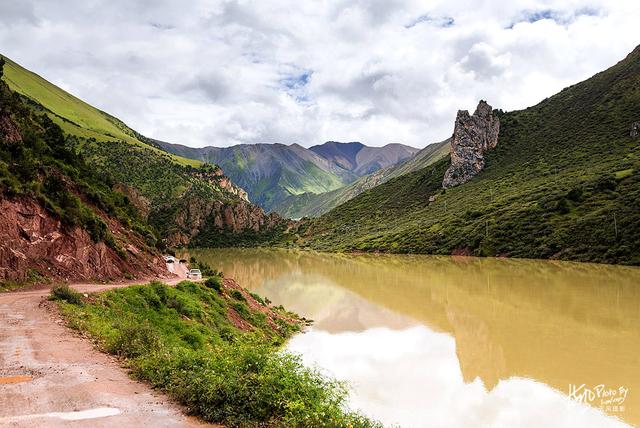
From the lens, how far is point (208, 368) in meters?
11.2

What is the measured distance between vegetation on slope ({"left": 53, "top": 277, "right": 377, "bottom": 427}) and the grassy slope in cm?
7234

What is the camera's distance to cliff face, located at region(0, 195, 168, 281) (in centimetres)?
2436

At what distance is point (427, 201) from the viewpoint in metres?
176

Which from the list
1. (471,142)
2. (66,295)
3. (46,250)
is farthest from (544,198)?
(66,295)

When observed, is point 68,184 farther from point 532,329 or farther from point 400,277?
point 400,277

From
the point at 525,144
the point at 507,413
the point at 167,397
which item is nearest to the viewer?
the point at 167,397

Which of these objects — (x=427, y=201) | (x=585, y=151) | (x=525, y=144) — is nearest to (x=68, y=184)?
(x=585, y=151)

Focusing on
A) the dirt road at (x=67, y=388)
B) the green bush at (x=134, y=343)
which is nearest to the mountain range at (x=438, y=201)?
the dirt road at (x=67, y=388)

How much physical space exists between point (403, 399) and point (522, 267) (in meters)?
57.9

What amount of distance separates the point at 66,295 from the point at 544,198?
10426cm

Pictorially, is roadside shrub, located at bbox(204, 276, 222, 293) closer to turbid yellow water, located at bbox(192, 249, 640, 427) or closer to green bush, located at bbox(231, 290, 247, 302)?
green bush, located at bbox(231, 290, 247, 302)

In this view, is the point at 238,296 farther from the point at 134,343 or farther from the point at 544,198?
the point at 544,198

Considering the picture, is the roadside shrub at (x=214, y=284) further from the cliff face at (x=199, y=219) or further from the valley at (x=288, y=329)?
the cliff face at (x=199, y=219)

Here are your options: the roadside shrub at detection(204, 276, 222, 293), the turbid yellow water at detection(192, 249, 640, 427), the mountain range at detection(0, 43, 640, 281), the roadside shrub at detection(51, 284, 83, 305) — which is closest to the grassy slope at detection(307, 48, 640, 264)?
the mountain range at detection(0, 43, 640, 281)
